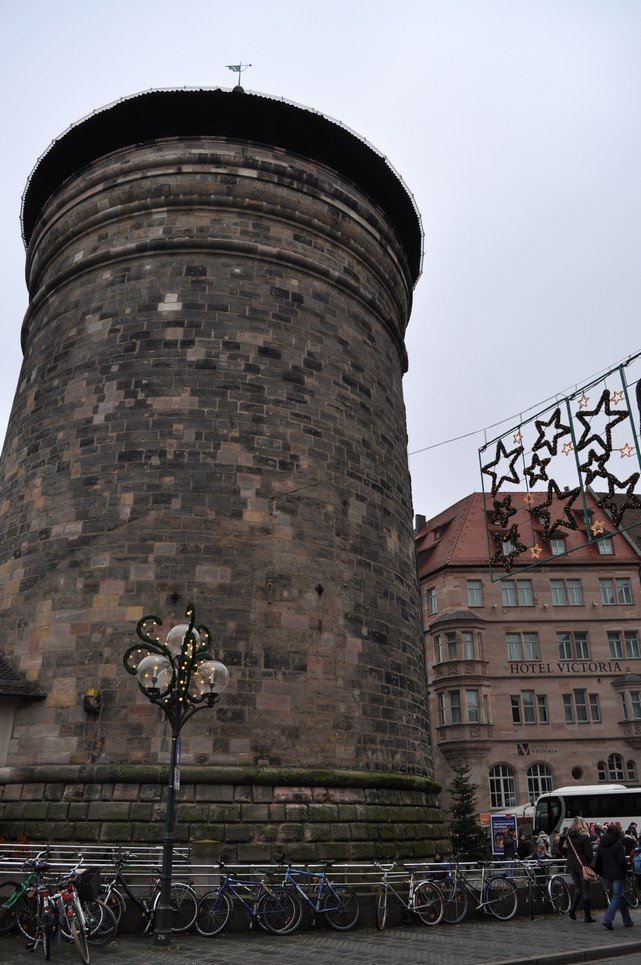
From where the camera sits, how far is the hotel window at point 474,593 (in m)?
33.2

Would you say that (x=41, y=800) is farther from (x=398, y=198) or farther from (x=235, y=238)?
(x=398, y=198)

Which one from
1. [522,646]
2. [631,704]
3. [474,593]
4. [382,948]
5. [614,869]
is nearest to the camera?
[382,948]

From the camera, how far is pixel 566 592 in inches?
1326

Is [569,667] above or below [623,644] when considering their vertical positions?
below

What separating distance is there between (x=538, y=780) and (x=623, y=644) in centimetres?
694

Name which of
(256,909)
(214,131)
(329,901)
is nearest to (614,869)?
(329,901)

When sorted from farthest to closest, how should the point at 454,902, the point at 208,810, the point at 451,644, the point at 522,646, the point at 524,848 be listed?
the point at 522,646 < the point at 451,644 < the point at 524,848 < the point at 208,810 < the point at 454,902

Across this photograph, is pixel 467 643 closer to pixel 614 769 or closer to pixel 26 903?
pixel 614 769

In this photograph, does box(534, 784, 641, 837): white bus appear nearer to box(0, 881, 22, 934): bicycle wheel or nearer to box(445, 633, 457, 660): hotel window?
box(445, 633, 457, 660): hotel window

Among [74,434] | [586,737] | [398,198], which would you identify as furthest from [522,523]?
[74,434]

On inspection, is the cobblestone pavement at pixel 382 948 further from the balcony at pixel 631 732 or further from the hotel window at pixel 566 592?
the hotel window at pixel 566 592

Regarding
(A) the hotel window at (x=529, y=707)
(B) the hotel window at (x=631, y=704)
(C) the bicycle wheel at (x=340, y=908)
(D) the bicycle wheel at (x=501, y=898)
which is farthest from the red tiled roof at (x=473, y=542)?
(C) the bicycle wheel at (x=340, y=908)

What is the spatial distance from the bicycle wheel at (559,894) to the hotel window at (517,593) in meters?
23.3

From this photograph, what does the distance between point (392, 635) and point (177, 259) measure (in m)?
7.67
